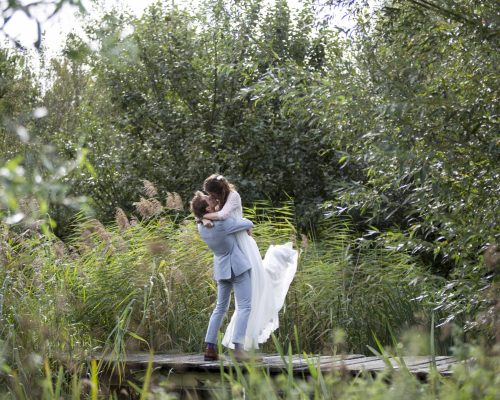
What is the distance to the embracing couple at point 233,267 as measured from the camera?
795 centimetres

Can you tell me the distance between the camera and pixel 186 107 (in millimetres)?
15148

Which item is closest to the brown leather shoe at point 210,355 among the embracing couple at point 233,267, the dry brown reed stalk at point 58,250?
the embracing couple at point 233,267

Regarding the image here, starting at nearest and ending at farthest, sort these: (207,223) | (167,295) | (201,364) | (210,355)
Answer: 1. (201,364)
2. (210,355)
3. (207,223)
4. (167,295)

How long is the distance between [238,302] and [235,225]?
64 cm

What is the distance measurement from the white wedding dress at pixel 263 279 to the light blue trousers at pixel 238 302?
0.10 metres

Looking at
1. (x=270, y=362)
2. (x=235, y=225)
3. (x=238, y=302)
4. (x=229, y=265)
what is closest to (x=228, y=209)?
(x=235, y=225)

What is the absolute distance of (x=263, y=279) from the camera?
8312 millimetres

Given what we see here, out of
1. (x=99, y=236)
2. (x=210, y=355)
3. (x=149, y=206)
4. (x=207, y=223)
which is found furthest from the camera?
(x=99, y=236)

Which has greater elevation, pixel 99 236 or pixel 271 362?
pixel 99 236

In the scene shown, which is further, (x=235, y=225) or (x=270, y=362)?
(x=235, y=225)

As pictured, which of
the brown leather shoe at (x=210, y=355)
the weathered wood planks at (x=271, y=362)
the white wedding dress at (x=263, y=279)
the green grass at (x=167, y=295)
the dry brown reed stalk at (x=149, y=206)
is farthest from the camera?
the dry brown reed stalk at (x=149, y=206)

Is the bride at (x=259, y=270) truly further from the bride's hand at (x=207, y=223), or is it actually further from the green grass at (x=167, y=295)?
the green grass at (x=167, y=295)

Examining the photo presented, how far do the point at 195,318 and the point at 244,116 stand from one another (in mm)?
6067

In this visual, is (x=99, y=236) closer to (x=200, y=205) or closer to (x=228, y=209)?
(x=200, y=205)
